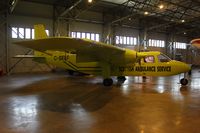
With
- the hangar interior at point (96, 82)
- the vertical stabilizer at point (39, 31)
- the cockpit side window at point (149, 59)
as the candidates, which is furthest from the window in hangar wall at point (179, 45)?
the vertical stabilizer at point (39, 31)

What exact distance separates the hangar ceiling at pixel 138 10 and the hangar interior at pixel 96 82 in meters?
0.08

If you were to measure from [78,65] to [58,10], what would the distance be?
30.6 feet

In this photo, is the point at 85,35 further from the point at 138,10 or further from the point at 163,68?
the point at 163,68

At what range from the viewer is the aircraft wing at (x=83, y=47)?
665cm

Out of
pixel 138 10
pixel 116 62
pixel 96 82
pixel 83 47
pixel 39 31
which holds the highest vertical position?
pixel 138 10

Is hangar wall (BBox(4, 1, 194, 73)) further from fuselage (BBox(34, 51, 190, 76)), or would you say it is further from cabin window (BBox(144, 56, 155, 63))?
cabin window (BBox(144, 56, 155, 63))

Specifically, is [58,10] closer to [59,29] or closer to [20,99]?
[59,29]

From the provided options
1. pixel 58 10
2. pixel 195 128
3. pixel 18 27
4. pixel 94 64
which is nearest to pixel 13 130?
pixel 195 128

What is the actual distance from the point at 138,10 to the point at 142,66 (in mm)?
11940

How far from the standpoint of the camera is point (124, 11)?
2300cm

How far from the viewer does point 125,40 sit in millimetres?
25156

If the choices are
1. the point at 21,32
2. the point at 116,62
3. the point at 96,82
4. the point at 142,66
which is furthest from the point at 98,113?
the point at 21,32

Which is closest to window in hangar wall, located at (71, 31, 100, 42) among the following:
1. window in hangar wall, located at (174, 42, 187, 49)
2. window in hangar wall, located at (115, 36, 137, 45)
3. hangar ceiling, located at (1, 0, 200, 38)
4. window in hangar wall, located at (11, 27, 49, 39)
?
hangar ceiling, located at (1, 0, 200, 38)

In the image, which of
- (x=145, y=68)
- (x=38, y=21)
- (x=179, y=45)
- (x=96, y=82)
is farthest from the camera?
(x=179, y=45)
